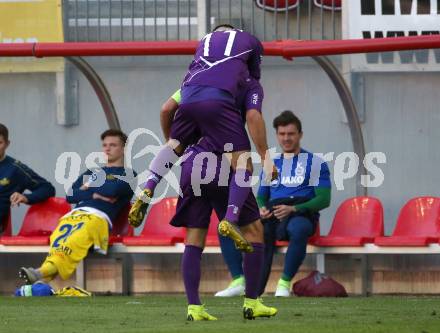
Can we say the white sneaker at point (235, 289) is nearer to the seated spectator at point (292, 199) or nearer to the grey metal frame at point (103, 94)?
the seated spectator at point (292, 199)

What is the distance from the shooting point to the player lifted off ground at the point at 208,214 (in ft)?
24.9

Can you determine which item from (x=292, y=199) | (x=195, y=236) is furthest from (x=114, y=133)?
(x=195, y=236)

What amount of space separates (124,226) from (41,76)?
1879 mm

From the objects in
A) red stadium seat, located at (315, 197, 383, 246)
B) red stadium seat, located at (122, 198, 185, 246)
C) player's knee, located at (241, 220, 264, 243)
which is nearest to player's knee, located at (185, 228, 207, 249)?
player's knee, located at (241, 220, 264, 243)

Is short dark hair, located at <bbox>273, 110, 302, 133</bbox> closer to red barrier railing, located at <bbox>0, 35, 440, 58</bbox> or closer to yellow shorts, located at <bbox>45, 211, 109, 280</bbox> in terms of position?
red barrier railing, located at <bbox>0, 35, 440, 58</bbox>

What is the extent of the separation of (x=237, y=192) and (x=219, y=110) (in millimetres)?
473

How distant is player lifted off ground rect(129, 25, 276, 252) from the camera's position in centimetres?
752

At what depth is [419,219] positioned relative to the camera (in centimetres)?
1144

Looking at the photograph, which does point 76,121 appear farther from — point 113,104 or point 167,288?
point 167,288

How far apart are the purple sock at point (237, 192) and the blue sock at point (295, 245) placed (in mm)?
3341

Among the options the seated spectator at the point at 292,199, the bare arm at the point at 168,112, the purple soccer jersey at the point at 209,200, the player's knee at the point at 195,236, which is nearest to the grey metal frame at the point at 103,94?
the seated spectator at the point at 292,199

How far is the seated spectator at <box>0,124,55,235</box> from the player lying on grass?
0.37 metres

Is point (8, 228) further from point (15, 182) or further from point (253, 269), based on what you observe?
point (253, 269)

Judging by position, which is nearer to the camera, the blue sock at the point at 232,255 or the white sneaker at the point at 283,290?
the white sneaker at the point at 283,290
